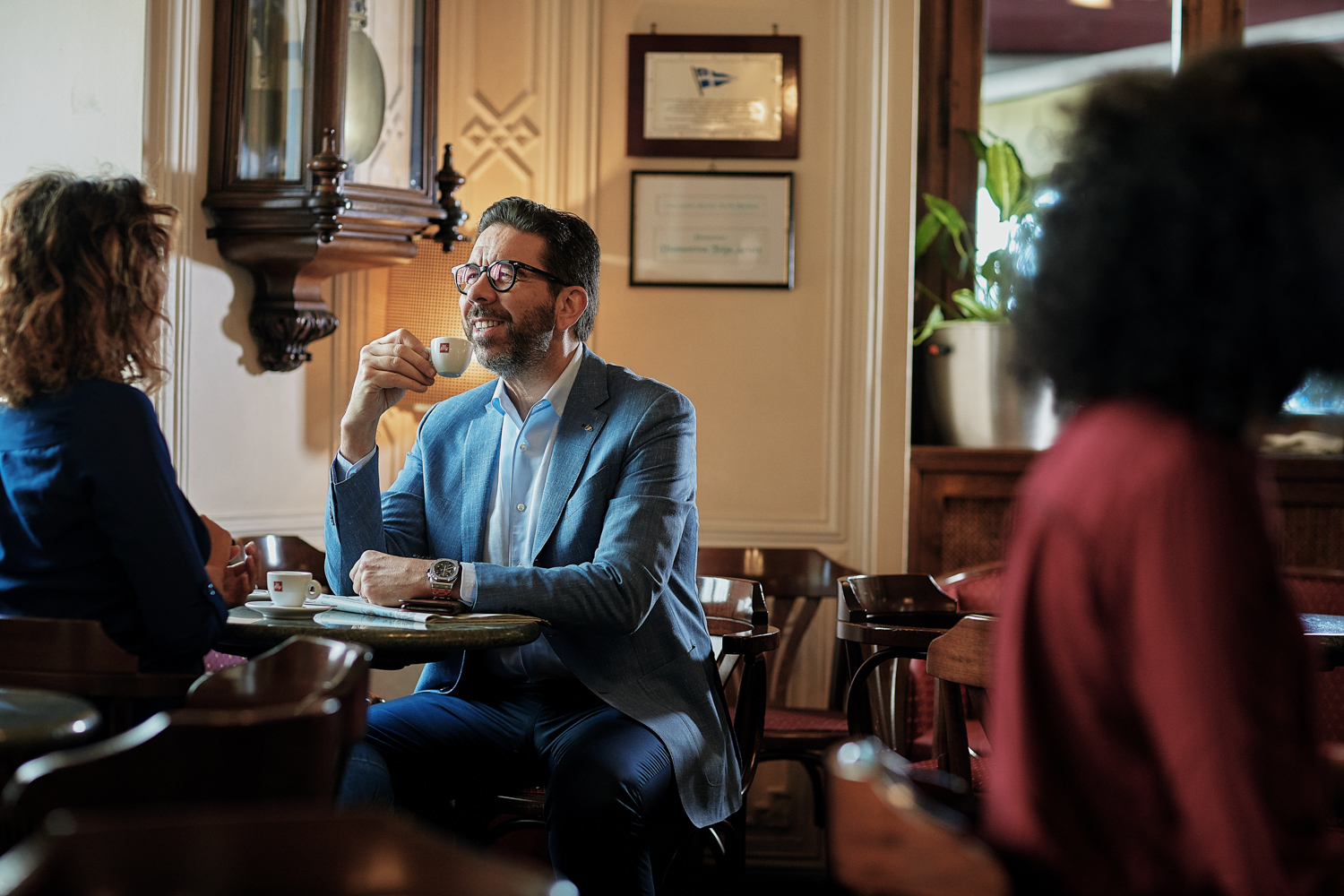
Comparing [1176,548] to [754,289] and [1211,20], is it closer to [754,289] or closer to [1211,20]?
[754,289]

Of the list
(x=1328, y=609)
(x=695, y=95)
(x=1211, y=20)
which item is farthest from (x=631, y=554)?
(x=1211, y=20)

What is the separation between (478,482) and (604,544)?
36 centimetres

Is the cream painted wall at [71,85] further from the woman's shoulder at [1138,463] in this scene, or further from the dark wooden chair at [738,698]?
the woman's shoulder at [1138,463]

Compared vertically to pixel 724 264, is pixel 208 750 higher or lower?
lower

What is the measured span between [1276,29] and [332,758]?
3854 millimetres

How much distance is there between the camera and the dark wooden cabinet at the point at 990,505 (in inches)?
140

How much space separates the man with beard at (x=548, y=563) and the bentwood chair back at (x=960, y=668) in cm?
41

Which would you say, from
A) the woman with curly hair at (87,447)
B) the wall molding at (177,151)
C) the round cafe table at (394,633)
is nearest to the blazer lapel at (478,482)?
the round cafe table at (394,633)

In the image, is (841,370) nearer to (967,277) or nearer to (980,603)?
(967,277)

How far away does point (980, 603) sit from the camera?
11.3 feet

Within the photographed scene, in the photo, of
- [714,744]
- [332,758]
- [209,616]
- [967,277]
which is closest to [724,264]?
[967,277]

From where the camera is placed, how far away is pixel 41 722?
52.7 inches

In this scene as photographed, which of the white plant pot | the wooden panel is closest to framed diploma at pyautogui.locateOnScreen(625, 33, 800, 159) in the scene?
the white plant pot

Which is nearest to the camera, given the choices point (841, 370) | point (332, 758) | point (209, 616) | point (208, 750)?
point (208, 750)
